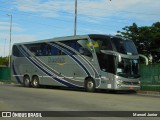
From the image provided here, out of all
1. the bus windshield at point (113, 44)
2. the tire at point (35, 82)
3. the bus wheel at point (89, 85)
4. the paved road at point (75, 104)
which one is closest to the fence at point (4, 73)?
the tire at point (35, 82)

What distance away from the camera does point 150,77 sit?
31.1m

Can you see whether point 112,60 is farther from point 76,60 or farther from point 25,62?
point 25,62

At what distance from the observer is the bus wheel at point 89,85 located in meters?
28.7

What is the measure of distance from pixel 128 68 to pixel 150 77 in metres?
4.12

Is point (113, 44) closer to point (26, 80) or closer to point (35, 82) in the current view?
point (35, 82)

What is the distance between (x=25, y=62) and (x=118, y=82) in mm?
11152

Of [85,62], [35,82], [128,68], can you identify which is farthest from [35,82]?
[128,68]

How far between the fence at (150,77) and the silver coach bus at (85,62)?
9.32ft

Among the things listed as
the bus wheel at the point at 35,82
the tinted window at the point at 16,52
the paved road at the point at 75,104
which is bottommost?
the paved road at the point at 75,104

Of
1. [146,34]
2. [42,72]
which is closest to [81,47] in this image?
[42,72]

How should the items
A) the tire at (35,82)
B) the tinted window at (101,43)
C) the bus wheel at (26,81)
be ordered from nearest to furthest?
the tinted window at (101,43) < the tire at (35,82) < the bus wheel at (26,81)

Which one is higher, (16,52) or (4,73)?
(16,52)

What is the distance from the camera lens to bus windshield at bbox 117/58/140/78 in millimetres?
27219

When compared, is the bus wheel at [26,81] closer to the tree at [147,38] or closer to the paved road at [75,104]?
the paved road at [75,104]
